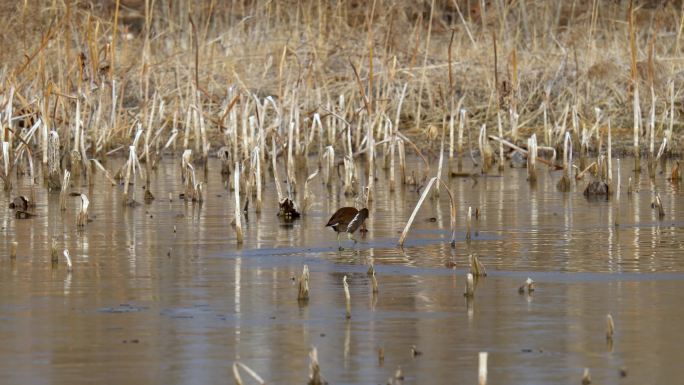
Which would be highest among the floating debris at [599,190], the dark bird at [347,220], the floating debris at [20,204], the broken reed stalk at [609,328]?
the floating debris at [599,190]

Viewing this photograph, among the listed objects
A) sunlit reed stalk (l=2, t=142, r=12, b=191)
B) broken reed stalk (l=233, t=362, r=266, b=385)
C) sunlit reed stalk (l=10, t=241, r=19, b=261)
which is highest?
sunlit reed stalk (l=2, t=142, r=12, b=191)

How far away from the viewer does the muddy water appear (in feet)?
17.1

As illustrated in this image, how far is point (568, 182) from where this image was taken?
38.7ft

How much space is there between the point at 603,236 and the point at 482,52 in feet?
29.9

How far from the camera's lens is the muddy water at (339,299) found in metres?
5.23

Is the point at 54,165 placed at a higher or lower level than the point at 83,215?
higher

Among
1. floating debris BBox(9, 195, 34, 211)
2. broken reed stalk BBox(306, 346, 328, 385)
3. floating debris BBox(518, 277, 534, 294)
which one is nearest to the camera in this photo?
broken reed stalk BBox(306, 346, 328, 385)

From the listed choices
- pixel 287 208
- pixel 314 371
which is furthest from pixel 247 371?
pixel 287 208

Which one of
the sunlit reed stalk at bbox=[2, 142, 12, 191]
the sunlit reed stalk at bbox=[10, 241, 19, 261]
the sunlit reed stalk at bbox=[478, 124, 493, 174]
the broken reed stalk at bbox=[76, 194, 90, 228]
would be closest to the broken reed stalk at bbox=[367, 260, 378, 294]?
the sunlit reed stalk at bbox=[10, 241, 19, 261]

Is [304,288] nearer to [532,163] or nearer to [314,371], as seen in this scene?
[314,371]

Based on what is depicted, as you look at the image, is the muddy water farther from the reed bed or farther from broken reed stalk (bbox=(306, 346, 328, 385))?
the reed bed

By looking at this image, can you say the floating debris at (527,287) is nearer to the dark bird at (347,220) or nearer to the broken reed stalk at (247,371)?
the dark bird at (347,220)

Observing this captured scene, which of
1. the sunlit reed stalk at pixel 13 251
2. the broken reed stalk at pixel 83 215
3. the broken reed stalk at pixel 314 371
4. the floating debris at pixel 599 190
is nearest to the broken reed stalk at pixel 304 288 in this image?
the broken reed stalk at pixel 314 371

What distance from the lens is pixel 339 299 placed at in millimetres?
6570
